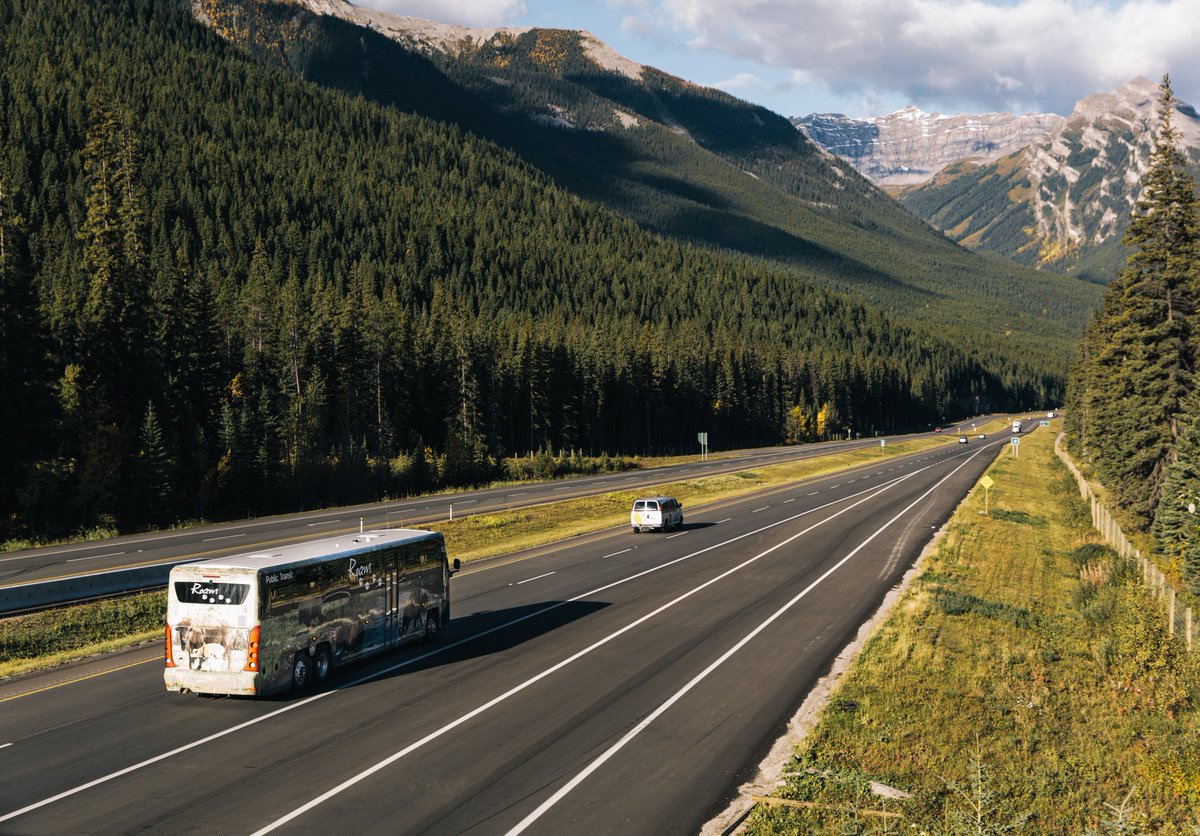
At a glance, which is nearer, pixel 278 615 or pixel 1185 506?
pixel 278 615

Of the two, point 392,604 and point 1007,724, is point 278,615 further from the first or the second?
point 1007,724

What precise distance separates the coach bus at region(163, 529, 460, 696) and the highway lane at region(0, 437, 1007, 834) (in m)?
0.65

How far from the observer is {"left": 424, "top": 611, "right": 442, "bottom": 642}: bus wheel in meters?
23.5

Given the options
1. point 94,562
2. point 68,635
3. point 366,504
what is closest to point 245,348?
point 366,504

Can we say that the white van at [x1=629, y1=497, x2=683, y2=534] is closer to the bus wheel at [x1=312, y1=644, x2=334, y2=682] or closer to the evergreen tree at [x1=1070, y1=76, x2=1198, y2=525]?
the evergreen tree at [x1=1070, y1=76, x2=1198, y2=525]

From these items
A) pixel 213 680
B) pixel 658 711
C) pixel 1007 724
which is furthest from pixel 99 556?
pixel 1007 724

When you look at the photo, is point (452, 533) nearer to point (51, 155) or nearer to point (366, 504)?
point (366, 504)

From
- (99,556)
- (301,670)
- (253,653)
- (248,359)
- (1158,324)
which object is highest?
(248,359)

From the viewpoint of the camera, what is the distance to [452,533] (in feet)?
153

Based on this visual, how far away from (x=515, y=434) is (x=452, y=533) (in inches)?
2785

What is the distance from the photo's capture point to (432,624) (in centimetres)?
2375

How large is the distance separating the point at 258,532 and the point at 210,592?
101 feet

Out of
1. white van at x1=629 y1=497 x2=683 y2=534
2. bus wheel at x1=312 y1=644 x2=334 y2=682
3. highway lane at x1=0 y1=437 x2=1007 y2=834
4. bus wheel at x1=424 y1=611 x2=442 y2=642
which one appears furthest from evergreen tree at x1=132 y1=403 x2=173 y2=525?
bus wheel at x1=312 y1=644 x2=334 y2=682

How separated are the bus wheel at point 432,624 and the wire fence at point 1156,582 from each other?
20.2 meters
